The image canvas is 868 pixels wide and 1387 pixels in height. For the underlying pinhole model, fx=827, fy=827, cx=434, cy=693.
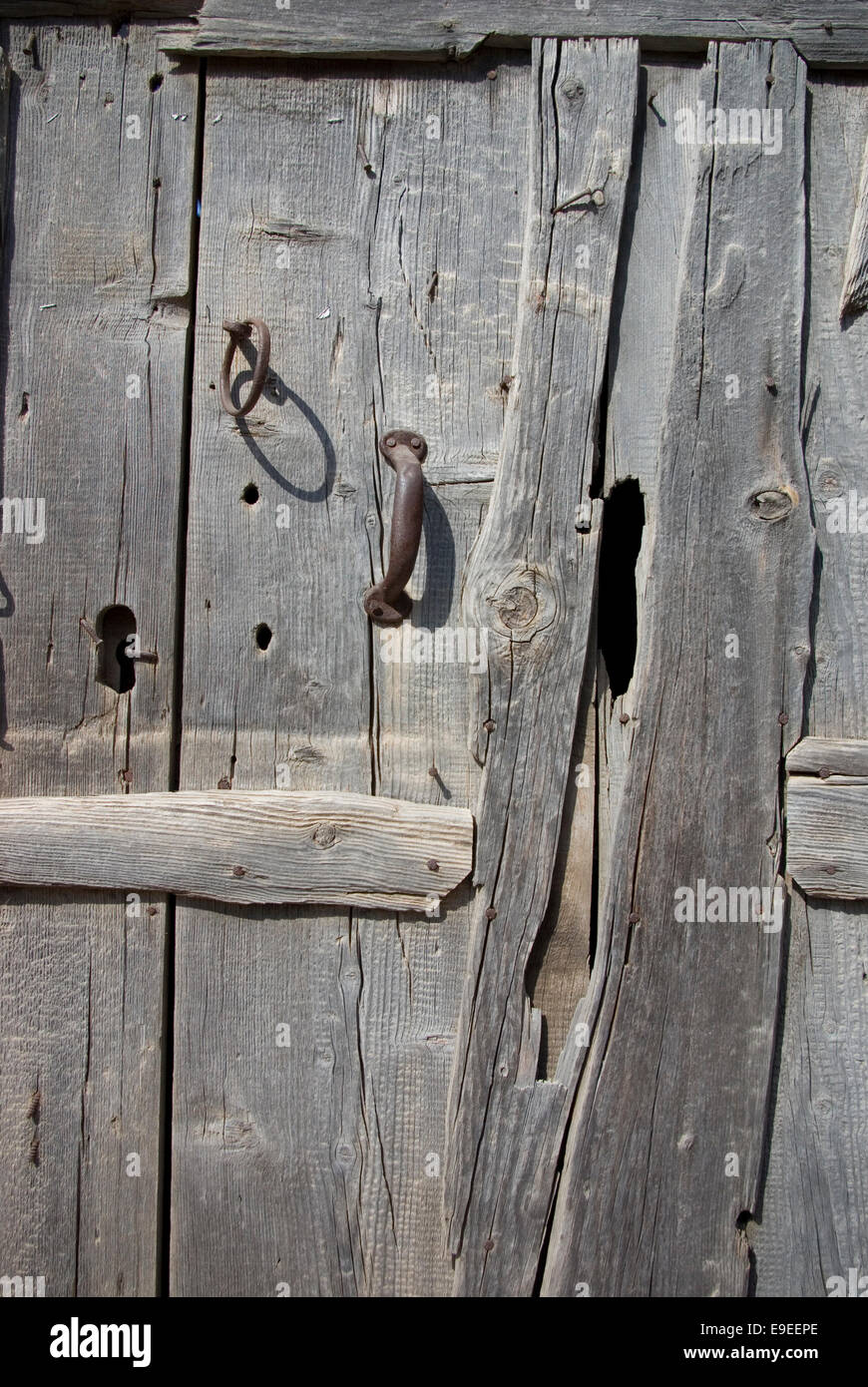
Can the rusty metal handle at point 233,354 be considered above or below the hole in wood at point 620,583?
above

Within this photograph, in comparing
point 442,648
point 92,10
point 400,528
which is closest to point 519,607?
point 442,648

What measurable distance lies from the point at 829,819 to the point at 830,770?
88 mm

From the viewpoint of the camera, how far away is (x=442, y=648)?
1.54 meters

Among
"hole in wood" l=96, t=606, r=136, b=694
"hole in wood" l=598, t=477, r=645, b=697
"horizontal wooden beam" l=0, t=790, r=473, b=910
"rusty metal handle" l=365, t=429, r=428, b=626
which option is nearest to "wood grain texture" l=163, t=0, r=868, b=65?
"rusty metal handle" l=365, t=429, r=428, b=626

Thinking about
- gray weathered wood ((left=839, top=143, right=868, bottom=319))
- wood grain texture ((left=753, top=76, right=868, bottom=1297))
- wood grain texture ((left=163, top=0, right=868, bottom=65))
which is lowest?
wood grain texture ((left=753, top=76, right=868, bottom=1297))

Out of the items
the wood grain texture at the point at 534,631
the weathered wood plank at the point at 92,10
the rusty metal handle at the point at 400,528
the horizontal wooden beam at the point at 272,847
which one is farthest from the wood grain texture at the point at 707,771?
the weathered wood plank at the point at 92,10

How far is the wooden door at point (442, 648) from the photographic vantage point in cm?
150

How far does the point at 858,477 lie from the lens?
5.03 ft

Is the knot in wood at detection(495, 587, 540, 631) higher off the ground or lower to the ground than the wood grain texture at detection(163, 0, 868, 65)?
lower

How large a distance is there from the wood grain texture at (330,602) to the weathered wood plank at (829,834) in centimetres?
59

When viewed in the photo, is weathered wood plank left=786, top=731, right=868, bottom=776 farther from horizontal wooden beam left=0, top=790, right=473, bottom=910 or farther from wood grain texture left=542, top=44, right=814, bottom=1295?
horizontal wooden beam left=0, top=790, right=473, bottom=910

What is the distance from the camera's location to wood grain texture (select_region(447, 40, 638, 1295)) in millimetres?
1494

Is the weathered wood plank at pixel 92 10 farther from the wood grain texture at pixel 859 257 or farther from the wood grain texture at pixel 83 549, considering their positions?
the wood grain texture at pixel 859 257

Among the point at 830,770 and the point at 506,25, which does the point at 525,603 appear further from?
the point at 506,25
